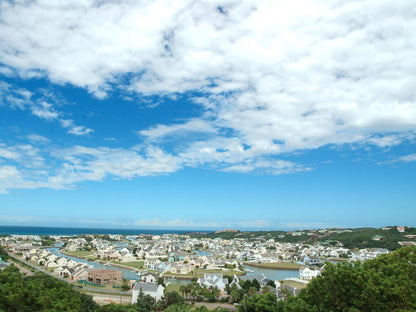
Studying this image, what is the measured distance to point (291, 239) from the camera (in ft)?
291

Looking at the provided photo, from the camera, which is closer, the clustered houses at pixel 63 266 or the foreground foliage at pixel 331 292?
the foreground foliage at pixel 331 292

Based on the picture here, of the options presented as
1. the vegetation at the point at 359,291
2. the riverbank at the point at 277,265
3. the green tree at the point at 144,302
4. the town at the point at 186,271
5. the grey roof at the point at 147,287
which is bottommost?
the riverbank at the point at 277,265

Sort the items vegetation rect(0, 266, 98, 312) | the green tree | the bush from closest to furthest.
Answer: vegetation rect(0, 266, 98, 312) → the green tree → the bush

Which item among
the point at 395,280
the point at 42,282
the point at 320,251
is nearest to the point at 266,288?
the point at 395,280

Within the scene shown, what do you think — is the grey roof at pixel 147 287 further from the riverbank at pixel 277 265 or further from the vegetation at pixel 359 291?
the riverbank at pixel 277 265

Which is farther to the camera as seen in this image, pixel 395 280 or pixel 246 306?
pixel 246 306

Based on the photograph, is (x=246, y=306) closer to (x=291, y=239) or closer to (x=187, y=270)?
(x=187, y=270)

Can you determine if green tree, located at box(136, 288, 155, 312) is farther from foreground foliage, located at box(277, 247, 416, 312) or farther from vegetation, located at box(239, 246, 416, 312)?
foreground foliage, located at box(277, 247, 416, 312)

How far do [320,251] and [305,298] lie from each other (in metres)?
53.7

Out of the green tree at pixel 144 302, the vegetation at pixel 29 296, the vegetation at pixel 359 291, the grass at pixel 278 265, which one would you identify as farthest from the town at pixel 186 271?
the vegetation at pixel 29 296

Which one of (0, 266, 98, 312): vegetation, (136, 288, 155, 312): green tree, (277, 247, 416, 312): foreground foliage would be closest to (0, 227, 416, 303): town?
(136, 288, 155, 312): green tree

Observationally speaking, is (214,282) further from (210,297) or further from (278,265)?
(278,265)

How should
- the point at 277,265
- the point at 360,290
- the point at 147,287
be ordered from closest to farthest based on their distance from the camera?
the point at 360,290
the point at 147,287
the point at 277,265

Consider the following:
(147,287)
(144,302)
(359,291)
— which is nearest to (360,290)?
(359,291)
